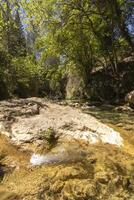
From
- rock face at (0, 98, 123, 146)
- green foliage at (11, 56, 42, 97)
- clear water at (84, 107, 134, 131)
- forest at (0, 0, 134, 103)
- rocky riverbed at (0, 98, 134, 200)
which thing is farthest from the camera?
green foliage at (11, 56, 42, 97)

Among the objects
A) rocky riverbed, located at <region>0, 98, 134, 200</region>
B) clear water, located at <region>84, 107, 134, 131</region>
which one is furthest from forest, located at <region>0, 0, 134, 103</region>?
rocky riverbed, located at <region>0, 98, 134, 200</region>

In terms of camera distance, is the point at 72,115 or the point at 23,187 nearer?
the point at 23,187

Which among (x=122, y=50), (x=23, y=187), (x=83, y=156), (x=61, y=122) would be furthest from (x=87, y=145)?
(x=122, y=50)

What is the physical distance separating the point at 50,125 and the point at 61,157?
69.5 inches

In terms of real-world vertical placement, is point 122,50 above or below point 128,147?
above

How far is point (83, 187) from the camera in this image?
6.08 metres

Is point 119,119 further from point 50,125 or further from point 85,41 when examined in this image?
point 85,41

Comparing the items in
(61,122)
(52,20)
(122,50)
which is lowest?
(61,122)

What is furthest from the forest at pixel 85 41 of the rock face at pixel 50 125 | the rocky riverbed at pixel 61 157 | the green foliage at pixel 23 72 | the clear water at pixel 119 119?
the rocky riverbed at pixel 61 157

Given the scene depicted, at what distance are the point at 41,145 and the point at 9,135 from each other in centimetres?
100

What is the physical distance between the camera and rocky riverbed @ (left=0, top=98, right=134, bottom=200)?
602 centimetres

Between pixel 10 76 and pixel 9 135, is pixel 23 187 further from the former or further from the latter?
pixel 10 76

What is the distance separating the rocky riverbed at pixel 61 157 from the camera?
19.8ft

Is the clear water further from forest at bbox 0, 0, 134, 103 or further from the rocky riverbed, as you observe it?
forest at bbox 0, 0, 134, 103
